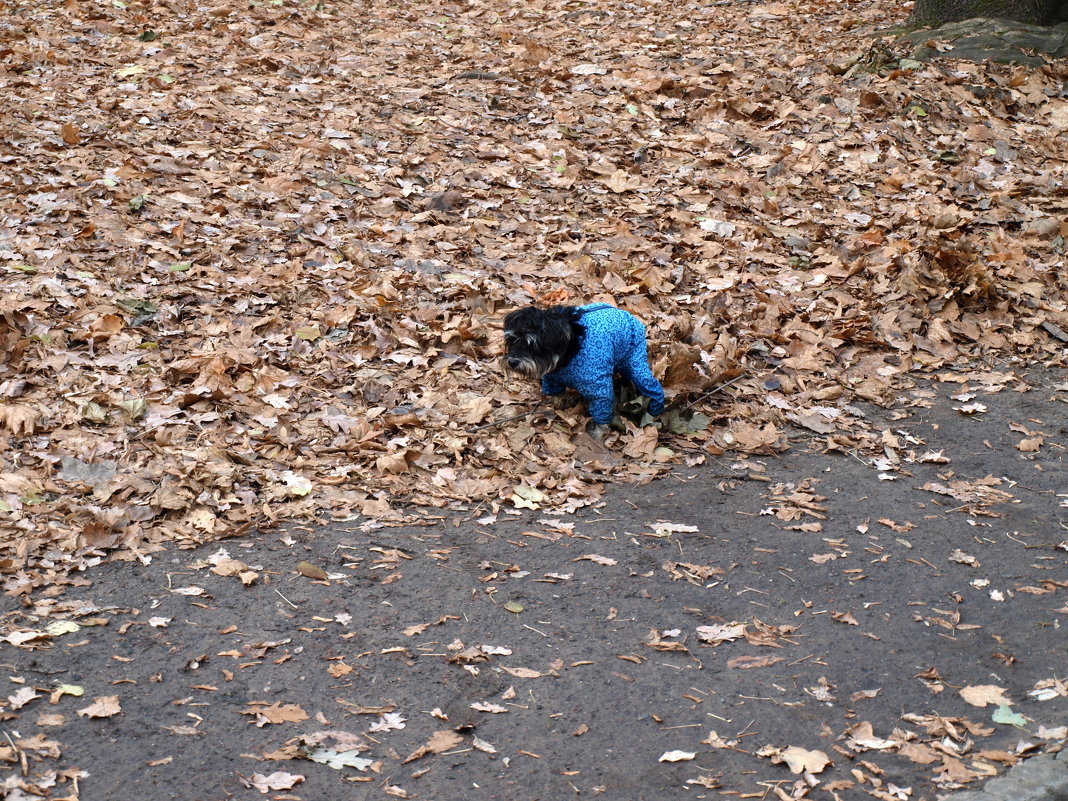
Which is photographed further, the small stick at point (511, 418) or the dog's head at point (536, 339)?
the small stick at point (511, 418)

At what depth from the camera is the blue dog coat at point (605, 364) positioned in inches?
245

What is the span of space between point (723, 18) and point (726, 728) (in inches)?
485

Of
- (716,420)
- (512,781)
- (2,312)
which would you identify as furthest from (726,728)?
(2,312)

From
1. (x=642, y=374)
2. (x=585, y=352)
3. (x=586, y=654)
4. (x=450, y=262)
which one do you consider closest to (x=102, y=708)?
(x=586, y=654)

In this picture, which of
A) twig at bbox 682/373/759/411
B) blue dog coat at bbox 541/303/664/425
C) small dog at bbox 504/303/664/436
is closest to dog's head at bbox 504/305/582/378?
small dog at bbox 504/303/664/436

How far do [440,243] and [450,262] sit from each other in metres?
0.36

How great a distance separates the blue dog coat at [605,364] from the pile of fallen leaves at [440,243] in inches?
10.0

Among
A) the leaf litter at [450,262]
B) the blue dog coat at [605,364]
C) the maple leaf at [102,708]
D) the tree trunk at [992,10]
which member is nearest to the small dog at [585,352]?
the blue dog coat at [605,364]

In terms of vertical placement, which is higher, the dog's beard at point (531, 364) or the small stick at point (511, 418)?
the dog's beard at point (531, 364)

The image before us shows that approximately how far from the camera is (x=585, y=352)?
20.4 ft

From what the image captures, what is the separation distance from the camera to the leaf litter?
227 inches

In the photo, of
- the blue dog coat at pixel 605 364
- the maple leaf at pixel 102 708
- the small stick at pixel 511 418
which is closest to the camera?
the maple leaf at pixel 102 708

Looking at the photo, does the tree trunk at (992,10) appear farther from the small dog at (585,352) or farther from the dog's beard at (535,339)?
the dog's beard at (535,339)

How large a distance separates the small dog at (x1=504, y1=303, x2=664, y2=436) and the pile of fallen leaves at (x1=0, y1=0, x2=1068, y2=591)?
29 centimetres
